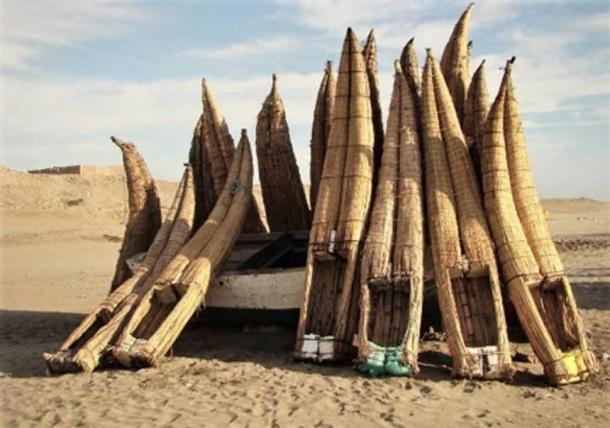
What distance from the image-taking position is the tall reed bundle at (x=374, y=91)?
1068 centimetres

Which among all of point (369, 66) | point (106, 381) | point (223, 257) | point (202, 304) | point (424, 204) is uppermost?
point (369, 66)

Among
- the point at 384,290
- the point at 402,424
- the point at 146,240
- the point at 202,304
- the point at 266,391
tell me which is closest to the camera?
the point at 402,424

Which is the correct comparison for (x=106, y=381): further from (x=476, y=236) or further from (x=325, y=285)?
(x=476, y=236)

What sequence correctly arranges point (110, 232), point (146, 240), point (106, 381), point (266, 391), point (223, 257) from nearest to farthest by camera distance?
point (266, 391)
point (106, 381)
point (223, 257)
point (146, 240)
point (110, 232)

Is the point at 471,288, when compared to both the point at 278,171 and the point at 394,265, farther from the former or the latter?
the point at 278,171

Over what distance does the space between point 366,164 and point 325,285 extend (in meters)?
1.73

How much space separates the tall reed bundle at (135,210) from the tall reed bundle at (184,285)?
71.3 inches

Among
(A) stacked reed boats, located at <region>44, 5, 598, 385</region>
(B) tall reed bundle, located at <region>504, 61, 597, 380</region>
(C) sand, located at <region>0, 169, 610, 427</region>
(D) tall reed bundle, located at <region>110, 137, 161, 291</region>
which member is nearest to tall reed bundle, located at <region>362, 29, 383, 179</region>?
(A) stacked reed boats, located at <region>44, 5, 598, 385</region>

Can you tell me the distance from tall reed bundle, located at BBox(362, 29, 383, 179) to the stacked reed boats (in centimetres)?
2

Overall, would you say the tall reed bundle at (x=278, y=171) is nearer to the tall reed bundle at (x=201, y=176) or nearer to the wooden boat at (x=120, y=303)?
the tall reed bundle at (x=201, y=176)

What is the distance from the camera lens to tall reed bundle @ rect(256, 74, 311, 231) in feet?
39.4

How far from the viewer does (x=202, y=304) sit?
31.4 feet

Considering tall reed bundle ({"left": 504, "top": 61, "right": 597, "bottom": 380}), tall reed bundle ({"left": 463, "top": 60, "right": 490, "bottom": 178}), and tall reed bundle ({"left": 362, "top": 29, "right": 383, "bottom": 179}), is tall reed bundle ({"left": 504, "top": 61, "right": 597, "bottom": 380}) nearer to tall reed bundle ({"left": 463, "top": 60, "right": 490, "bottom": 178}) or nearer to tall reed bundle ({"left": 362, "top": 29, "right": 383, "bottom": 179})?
tall reed bundle ({"left": 463, "top": 60, "right": 490, "bottom": 178})

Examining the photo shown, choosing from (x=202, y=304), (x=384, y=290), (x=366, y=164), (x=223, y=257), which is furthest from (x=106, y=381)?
(x=366, y=164)
